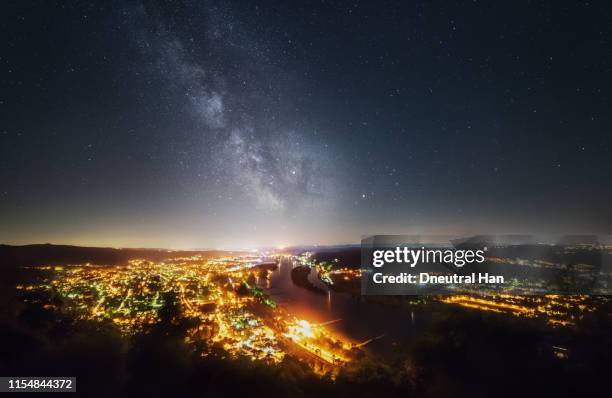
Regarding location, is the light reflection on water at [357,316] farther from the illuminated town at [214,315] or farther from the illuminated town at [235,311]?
the illuminated town at [214,315]

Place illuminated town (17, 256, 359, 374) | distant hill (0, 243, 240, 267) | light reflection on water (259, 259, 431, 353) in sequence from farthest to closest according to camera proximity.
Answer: distant hill (0, 243, 240, 267) → light reflection on water (259, 259, 431, 353) → illuminated town (17, 256, 359, 374)

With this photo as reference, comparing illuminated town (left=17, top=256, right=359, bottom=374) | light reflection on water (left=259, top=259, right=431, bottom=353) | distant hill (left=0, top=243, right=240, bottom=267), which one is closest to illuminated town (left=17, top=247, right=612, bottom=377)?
illuminated town (left=17, top=256, right=359, bottom=374)

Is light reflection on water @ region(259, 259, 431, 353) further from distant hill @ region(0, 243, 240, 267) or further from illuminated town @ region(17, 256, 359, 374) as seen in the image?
distant hill @ region(0, 243, 240, 267)

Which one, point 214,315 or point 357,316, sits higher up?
point 214,315

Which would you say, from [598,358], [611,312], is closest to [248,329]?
[598,358]

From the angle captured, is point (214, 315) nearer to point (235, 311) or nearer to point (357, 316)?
point (235, 311)

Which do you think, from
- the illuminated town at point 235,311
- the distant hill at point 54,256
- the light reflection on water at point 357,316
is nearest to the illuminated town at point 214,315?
the illuminated town at point 235,311

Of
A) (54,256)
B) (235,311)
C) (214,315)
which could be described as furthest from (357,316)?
(54,256)

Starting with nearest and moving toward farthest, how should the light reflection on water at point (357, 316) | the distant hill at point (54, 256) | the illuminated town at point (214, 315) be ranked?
1. the illuminated town at point (214, 315)
2. the light reflection on water at point (357, 316)
3. the distant hill at point (54, 256)

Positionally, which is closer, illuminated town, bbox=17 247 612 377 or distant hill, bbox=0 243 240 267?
illuminated town, bbox=17 247 612 377

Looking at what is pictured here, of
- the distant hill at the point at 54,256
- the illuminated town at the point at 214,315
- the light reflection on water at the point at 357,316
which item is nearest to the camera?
the illuminated town at the point at 214,315

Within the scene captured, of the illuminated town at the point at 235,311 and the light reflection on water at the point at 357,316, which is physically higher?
the illuminated town at the point at 235,311
